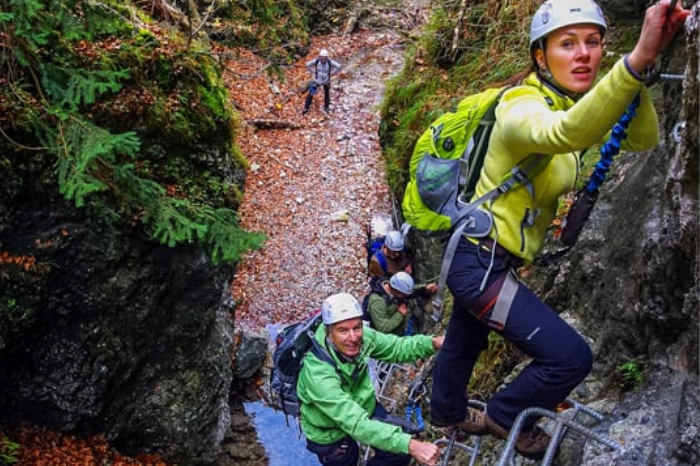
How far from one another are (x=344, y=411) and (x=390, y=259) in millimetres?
4937

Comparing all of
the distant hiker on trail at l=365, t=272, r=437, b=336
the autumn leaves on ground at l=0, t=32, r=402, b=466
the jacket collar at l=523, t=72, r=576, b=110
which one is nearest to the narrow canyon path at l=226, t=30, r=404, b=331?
the autumn leaves on ground at l=0, t=32, r=402, b=466

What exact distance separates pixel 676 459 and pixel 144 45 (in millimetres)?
6627

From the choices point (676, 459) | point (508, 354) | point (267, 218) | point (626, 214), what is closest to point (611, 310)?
point (626, 214)

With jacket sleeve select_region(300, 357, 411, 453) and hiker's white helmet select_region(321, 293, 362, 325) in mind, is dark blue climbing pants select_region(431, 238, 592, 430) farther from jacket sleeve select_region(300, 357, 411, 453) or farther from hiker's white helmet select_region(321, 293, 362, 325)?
hiker's white helmet select_region(321, 293, 362, 325)

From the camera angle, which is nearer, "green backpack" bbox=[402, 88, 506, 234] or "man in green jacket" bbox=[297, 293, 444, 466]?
"green backpack" bbox=[402, 88, 506, 234]

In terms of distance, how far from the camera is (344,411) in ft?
14.9

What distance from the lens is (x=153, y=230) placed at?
23.1 feet

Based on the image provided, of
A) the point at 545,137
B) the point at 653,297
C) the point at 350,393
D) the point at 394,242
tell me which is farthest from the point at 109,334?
the point at 545,137

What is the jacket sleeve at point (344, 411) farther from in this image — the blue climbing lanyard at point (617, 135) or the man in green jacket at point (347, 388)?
the blue climbing lanyard at point (617, 135)

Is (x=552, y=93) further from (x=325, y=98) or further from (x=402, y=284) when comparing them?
(x=325, y=98)

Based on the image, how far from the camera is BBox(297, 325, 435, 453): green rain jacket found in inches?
171

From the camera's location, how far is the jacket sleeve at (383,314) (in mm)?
8148

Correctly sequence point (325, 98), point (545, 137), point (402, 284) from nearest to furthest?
point (545, 137) → point (402, 284) → point (325, 98)

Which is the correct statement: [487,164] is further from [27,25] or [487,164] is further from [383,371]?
[383,371]
